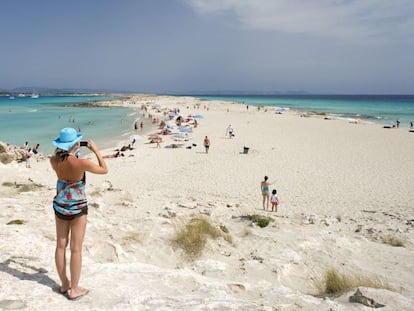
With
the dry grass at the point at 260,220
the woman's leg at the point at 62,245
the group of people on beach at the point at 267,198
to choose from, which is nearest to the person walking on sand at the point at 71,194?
the woman's leg at the point at 62,245

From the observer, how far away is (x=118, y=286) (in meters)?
3.72

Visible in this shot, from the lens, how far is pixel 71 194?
3.18 metres

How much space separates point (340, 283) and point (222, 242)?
7.10 feet

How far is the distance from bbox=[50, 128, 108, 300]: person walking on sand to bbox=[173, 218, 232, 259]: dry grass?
2.36 metres

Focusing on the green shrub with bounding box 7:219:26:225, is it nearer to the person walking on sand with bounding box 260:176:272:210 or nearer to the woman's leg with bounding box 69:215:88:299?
the woman's leg with bounding box 69:215:88:299

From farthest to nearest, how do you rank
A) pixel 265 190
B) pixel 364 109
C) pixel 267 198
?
pixel 364 109 → pixel 267 198 → pixel 265 190

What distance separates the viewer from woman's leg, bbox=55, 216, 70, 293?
3275 millimetres

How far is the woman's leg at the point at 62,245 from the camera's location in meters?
3.28

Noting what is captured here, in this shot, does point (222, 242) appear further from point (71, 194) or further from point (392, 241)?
point (392, 241)

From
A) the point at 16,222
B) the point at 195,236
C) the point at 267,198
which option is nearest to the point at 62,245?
the point at 195,236

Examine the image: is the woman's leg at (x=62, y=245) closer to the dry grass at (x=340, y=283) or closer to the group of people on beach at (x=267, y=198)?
the dry grass at (x=340, y=283)

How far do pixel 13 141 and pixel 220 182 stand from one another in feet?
68.2

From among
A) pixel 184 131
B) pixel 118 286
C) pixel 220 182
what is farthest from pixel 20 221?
pixel 184 131

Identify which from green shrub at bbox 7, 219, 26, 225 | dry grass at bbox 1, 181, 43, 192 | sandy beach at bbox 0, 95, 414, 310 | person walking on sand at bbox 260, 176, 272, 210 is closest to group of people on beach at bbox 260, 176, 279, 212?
person walking on sand at bbox 260, 176, 272, 210
